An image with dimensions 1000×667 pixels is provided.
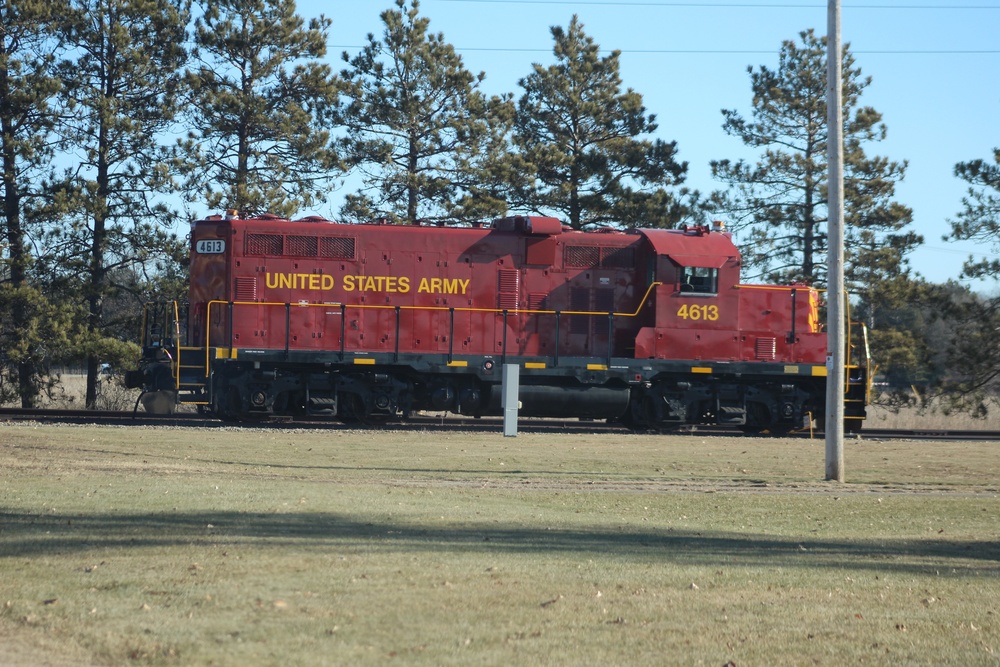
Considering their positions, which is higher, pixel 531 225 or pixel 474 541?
pixel 531 225

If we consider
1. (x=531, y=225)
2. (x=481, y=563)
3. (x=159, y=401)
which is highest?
(x=531, y=225)

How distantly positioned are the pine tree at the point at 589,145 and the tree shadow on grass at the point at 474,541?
2503cm

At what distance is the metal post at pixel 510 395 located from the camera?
68.6 feet

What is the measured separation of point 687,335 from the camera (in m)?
24.2

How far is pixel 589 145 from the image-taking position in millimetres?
36938

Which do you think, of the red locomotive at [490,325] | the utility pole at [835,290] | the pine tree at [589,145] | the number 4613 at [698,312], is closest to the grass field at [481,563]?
the utility pole at [835,290]

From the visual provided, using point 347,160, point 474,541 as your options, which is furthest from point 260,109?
point 474,541

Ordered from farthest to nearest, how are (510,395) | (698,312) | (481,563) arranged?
(698,312) < (510,395) < (481,563)

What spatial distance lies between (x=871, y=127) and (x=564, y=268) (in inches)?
679

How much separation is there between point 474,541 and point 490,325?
561 inches

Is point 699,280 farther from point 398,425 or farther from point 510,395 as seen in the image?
point 398,425

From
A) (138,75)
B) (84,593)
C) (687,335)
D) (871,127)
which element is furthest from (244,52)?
(84,593)

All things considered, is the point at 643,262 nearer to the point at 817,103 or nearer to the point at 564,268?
the point at 564,268

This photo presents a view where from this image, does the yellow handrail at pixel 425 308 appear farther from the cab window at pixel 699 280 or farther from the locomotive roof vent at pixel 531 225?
the locomotive roof vent at pixel 531 225
